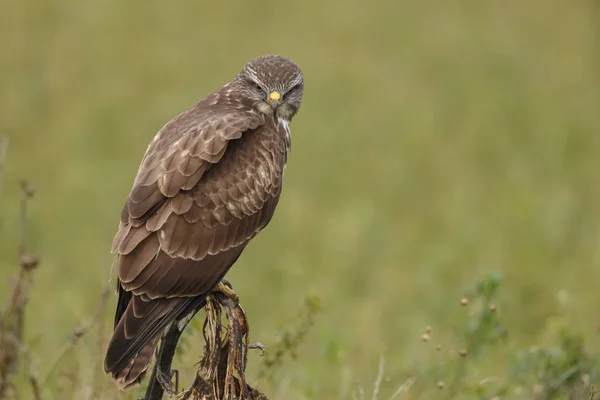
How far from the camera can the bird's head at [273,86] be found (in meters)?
5.57

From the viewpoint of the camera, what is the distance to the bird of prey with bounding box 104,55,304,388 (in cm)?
440

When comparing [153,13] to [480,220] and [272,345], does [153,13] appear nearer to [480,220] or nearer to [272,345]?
[480,220]

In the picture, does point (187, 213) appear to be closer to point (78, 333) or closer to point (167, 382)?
point (78, 333)

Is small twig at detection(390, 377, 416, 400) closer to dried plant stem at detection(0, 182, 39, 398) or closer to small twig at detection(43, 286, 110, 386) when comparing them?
small twig at detection(43, 286, 110, 386)

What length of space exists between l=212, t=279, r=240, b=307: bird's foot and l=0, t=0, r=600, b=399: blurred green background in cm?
134

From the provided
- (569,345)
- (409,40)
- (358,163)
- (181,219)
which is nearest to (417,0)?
(409,40)

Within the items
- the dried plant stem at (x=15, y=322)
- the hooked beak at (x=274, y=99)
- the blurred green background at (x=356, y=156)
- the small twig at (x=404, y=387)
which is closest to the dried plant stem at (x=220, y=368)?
the small twig at (x=404, y=387)

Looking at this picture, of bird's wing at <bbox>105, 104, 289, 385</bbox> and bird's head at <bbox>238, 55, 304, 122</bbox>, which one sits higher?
bird's head at <bbox>238, 55, 304, 122</bbox>

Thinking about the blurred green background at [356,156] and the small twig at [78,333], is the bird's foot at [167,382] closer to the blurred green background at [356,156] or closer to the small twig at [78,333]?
the small twig at [78,333]

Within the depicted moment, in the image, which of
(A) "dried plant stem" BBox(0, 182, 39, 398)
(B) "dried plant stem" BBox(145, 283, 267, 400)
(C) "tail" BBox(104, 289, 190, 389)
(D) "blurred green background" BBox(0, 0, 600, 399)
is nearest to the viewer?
(B) "dried plant stem" BBox(145, 283, 267, 400)

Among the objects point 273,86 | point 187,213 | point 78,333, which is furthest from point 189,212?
point 273,86

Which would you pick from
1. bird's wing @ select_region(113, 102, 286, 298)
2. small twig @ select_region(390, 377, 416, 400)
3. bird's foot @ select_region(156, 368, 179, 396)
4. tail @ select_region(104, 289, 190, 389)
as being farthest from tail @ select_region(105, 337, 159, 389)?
small twig @ select_region(390, 377, 416, 400)

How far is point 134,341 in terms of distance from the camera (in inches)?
169

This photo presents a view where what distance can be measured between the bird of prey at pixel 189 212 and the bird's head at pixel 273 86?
2 centimetres
